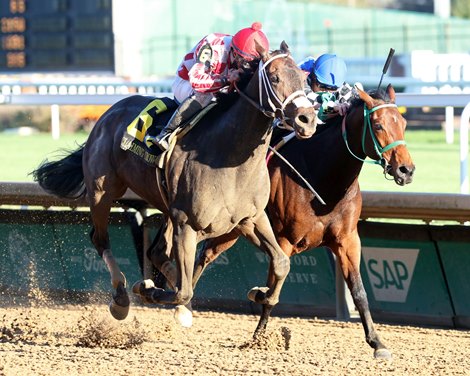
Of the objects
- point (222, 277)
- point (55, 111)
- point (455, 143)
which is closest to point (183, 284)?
point (222, 277)

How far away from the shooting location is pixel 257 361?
17.7 feet

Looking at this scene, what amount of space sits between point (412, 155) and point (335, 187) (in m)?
8.73

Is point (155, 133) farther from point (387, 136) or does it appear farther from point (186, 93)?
point (387, 136)

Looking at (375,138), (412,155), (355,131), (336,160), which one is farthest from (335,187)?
(412,155)

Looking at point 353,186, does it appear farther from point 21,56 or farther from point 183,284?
point 21,56

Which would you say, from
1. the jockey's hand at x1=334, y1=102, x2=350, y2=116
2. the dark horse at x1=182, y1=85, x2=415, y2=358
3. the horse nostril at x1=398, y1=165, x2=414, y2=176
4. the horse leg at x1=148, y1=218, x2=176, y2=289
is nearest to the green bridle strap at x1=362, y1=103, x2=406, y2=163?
the dark horse at x1=182, y1=85, x2=415, y2=358

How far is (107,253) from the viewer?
6617mm

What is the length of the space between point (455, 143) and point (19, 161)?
6825 millimetres

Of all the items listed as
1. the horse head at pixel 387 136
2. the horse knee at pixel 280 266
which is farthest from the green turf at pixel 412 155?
the horse head at pixel 387 136

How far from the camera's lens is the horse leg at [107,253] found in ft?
20.9

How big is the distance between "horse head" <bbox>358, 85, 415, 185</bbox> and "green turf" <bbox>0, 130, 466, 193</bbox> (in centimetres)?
307

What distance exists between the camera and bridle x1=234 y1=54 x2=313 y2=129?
492cm

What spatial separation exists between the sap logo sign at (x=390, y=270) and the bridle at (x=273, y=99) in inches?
92.5

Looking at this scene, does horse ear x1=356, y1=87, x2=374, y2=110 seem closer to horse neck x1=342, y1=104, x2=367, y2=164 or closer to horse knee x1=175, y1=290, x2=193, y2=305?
horse neck x1=342, y1=104, x2=367, y2=164
